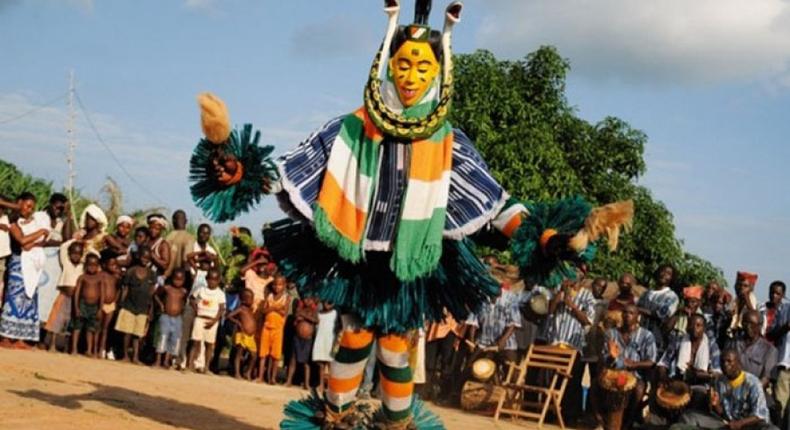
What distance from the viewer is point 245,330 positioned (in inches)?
520

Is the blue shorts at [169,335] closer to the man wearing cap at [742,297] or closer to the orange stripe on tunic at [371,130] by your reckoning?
the man wearing cap at [742,297]

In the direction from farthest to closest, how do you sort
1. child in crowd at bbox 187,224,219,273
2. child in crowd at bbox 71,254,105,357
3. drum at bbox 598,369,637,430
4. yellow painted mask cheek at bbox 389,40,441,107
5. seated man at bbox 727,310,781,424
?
child in crowd at bbox 187,224,219,273, child in crowd at bbox 71,254,105,357, drum at bbox 598,369,637,430, seated man at bbox 727,310,781,424, yellow painted mask cheek at bbox 389,40,441,107

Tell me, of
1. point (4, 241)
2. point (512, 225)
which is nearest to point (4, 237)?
point (4, 241)

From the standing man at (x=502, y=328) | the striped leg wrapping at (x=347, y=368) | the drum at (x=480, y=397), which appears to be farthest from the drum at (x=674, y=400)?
the striped leg wrapping at (x=347, y=368)

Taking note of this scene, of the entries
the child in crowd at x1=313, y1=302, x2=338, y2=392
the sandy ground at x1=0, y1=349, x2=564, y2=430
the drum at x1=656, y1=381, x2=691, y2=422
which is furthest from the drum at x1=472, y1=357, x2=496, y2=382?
the drum at x1=656, y1=381, x2=691, y2=422

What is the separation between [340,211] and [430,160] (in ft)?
1.87

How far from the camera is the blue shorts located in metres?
12.8

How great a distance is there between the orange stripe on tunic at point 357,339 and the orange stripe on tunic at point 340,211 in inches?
23.1

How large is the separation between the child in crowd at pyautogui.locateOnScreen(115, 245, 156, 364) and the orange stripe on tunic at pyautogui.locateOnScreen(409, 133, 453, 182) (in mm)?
7323

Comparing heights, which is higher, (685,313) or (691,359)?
(685,313)

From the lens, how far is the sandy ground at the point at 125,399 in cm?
716

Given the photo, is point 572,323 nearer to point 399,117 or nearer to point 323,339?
point 323,339

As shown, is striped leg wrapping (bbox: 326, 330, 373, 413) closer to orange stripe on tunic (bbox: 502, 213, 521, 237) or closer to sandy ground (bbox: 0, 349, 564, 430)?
orange stripe on tunic (bbox: 502, 213, 521, 237)

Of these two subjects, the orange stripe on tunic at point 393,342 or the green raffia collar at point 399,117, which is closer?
the green raffia collar at point 399,117
